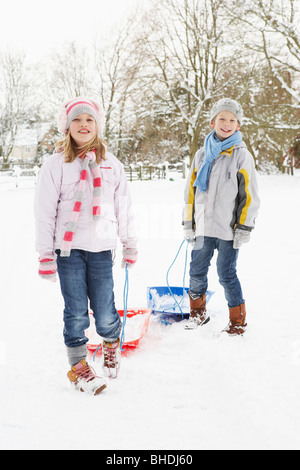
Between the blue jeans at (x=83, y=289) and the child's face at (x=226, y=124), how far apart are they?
124 centimetres

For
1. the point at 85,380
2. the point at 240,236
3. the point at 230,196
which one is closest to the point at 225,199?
the point at 230,196

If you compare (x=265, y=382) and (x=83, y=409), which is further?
(x=265, y=382)

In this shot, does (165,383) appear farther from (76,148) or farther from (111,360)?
(76,148)

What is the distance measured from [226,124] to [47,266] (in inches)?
62.4

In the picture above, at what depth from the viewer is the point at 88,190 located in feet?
7.04

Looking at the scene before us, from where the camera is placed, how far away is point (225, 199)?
2.75m

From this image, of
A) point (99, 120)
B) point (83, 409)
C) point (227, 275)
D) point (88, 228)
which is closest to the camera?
point (83, 409)

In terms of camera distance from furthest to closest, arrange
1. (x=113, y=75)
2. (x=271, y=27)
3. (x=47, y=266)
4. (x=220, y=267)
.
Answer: (x=113, y=75) < (x=271, y=27) < (x=220, y=267) < (x=47, y=266)

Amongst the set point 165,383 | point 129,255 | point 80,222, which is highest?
point 80,222

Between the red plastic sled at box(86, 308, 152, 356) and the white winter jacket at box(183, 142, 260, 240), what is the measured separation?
785 millimetres

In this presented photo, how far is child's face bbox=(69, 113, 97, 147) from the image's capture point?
2.16 meters

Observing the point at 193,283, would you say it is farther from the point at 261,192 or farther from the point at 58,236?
the point at 261,192

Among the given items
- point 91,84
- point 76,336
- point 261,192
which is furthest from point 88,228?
point 91,84
